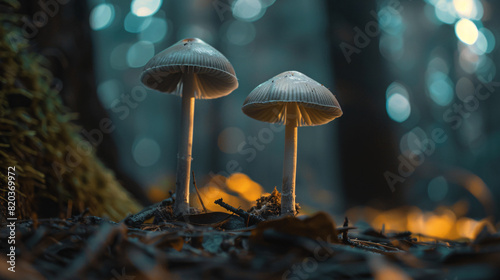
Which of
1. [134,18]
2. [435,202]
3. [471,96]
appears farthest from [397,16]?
[134,18]

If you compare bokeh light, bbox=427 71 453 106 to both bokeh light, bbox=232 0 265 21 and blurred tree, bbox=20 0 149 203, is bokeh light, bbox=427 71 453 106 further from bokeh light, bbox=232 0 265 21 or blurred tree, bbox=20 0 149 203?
blurred tree, bbox=20 0 149 203

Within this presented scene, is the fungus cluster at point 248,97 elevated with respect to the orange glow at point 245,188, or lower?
elevated

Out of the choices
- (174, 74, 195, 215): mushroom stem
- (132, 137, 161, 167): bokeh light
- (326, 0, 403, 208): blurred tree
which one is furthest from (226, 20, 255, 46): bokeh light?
(174, 74, 195, 215): mushroom stem

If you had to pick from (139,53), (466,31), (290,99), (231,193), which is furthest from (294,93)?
(139,53)

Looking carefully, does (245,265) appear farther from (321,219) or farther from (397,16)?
(397,16)

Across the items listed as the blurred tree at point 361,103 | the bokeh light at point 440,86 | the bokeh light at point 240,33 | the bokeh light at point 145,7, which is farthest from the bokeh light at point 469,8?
the bokeh light at point 145,7

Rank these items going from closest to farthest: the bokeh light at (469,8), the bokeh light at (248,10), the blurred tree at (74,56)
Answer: the blurred tree at (74,56) → the bokeh light at (469,8) → the bokeh light at (248,10)

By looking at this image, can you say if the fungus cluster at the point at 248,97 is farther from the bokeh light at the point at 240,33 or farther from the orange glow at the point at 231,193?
the bokeh light at the point at 240,33
